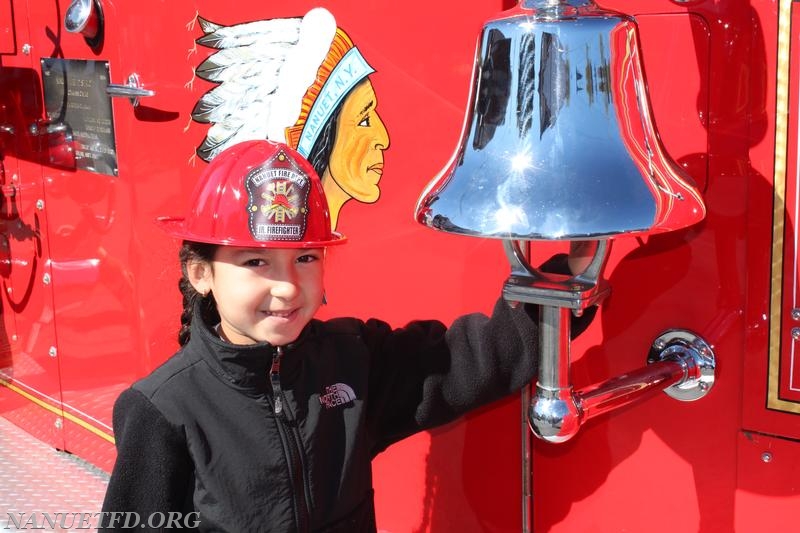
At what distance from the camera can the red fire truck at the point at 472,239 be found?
127 cm

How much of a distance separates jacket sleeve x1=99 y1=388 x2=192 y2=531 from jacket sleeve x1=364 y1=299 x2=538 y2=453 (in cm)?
35

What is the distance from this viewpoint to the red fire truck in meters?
1.27

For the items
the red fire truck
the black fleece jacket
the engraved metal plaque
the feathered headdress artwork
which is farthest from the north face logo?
the engraved metal plaque

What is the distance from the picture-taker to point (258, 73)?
6.32ft

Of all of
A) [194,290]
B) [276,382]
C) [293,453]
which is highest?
[194,290]

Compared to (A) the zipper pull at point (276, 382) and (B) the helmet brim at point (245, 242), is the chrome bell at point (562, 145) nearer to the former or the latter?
(B) the helmet brim at point (245, 242)

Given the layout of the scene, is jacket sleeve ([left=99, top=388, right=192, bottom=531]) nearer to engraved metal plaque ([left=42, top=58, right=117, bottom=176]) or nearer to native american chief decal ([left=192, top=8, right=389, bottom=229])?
native american chief decal ([left=192, top=8, right=389, bottom=229])

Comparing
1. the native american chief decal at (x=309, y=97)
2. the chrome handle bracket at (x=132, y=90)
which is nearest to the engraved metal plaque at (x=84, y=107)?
the chrome handle bracket at (x=132, y=90)

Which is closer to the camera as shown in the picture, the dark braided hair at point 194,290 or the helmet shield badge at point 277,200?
the helmet shield badge at point 277,200

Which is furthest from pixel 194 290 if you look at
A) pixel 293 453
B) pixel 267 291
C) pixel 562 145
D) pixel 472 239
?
pixel 562 145

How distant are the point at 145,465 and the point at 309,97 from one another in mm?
749

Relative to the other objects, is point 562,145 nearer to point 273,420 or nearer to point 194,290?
point 273,420

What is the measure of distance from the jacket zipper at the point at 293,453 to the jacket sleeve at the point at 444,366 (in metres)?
0.18

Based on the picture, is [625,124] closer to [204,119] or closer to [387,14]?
[387,14]
